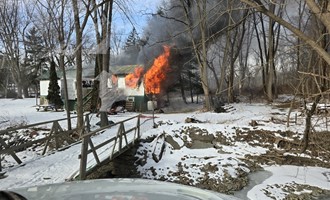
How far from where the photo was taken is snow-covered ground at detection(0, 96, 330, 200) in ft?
30.3

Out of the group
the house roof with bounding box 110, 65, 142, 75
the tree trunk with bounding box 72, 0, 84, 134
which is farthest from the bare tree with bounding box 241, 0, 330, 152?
the house roof with bounding box 110, 65, 142, 75

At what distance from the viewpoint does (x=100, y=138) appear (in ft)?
42.9

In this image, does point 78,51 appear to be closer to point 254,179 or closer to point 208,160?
point 208,160

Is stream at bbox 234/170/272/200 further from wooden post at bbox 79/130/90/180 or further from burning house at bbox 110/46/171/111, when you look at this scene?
burning house at bbox 110/46/171/111

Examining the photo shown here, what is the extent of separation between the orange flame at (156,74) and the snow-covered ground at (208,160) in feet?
33.3

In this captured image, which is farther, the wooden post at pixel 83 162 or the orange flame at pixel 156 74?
the orange flame at pixel 156 74

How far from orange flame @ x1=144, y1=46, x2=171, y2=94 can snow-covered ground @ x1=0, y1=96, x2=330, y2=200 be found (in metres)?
10.1

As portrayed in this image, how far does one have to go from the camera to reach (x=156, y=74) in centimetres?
2889

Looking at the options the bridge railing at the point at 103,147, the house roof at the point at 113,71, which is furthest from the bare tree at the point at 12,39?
the bridge railing at the point at 103,147

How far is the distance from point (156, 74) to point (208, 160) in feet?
52.1

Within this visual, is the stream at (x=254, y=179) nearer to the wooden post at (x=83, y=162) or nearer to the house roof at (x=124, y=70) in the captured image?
the wooden post at (x=83, y=162)

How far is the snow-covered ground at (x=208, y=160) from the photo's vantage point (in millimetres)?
9250

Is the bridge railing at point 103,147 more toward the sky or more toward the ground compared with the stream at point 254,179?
more toward the sky

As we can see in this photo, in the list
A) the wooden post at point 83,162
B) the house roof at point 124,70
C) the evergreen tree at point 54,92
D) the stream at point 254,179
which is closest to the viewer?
the wooden post at point 83,162
